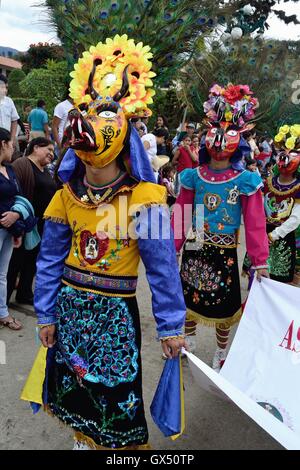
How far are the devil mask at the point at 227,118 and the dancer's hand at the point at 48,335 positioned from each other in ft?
6.05

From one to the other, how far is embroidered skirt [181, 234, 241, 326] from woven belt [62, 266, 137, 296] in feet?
4.62

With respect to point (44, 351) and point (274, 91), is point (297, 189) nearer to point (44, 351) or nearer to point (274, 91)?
point (44, 351)

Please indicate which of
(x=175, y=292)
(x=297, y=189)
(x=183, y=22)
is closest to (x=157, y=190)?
(x=175, y=292)

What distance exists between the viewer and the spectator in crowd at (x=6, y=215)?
374cm

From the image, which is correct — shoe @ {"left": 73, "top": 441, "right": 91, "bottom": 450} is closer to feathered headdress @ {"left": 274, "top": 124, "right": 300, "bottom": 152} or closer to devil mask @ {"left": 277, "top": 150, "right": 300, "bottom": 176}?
devil mask @ {"left": 277, "top": 150, "right": 300, "bottom": 176}

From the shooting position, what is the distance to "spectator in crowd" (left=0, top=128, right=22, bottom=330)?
3.74 meters

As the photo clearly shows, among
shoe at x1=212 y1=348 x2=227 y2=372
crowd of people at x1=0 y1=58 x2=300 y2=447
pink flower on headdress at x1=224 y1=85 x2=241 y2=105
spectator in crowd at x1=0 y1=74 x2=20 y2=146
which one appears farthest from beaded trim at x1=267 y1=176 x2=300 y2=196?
spectator in crowd at x1=0 y1=74 x2=20 y2=146

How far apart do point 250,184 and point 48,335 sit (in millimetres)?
1826

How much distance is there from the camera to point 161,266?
209 centimetres

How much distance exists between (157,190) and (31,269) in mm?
2898

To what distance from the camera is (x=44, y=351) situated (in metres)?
2.35

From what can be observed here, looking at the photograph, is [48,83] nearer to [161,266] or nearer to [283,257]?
[283,257]

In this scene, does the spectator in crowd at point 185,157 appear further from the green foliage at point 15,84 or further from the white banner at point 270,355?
the green foliage at point 15,84

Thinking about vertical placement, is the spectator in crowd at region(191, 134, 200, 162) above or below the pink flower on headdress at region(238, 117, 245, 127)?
above
